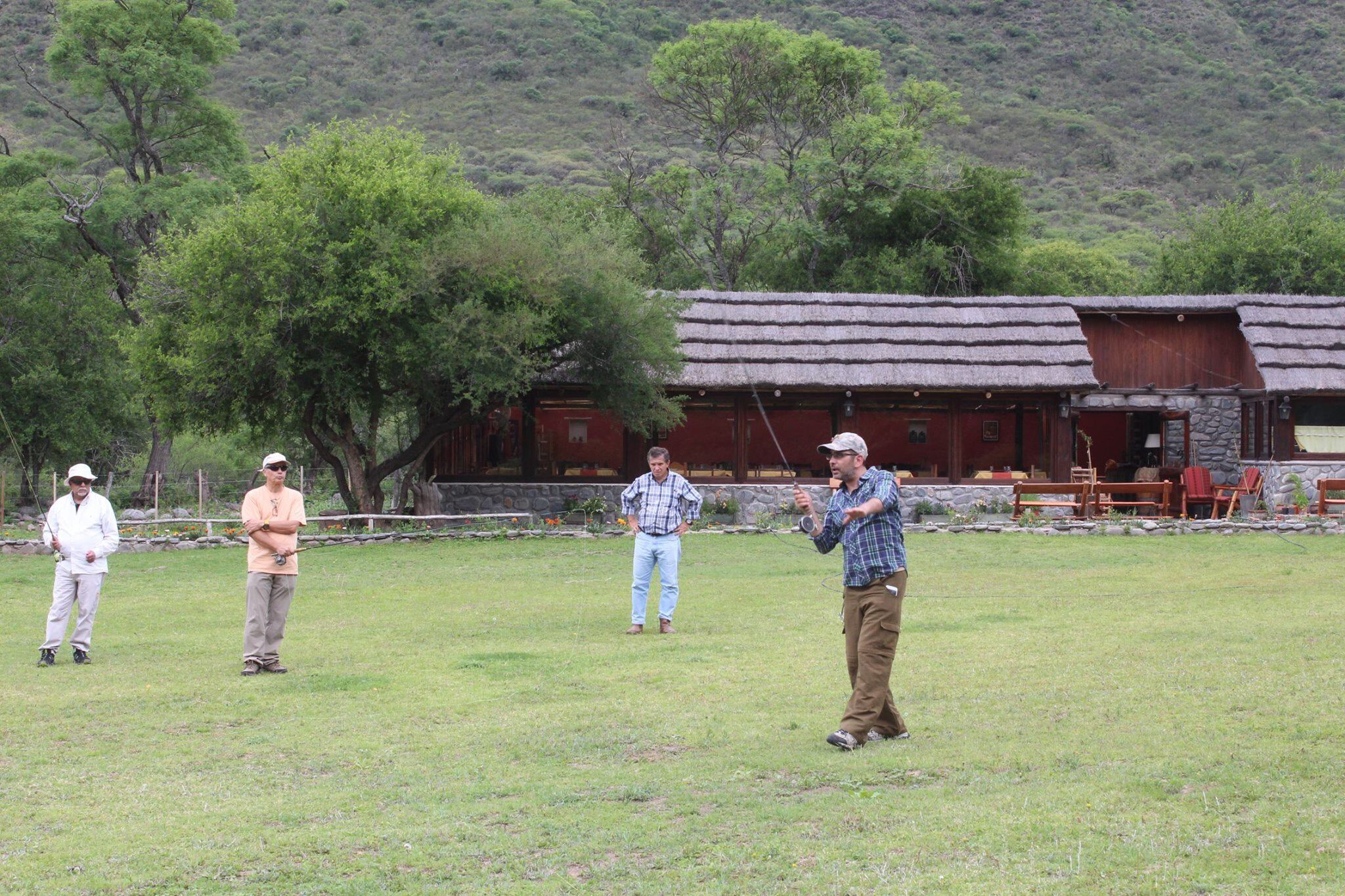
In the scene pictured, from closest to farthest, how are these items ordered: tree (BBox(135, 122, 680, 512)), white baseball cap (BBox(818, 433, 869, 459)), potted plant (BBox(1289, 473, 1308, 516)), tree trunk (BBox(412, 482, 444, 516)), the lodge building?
white baseball cap (BBox(818, 433, 869, 459)) → tree (BBox(135, 122, 680, 512)) → tree trunk (BBox(412, 482, 444, 516)) → potted plant (BBox(1289, 473, 1308, 516)) → the lodge building

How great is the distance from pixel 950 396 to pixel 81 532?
66.9ft

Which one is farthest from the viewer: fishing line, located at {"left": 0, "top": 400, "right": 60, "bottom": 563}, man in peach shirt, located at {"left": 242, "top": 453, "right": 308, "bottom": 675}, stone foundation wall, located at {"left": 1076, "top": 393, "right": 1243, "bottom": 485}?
stone foundation wall, located at {"left": 1076, "top": 393, "right": 1243, "bottom": 485}

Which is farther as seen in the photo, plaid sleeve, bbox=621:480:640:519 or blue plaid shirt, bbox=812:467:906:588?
plaid sleeve, bbox=621:480:640:519

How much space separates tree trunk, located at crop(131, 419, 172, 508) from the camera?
35.9m

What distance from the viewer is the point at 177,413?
24438 mm

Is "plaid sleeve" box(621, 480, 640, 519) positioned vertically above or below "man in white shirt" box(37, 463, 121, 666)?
above

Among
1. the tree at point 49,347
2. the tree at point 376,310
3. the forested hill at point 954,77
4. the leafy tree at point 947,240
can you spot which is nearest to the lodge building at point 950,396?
the tree at point 376,310

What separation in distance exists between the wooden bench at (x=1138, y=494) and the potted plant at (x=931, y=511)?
2.90 meters

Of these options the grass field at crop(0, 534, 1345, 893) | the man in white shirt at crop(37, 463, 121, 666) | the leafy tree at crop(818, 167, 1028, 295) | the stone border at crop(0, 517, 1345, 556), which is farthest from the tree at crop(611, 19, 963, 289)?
the man in white shirt at crop(37, 463, 121, 666)

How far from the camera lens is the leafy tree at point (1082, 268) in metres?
50.4

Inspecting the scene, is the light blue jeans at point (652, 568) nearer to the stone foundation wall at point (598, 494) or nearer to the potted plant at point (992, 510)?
the potted plant at point (992, 510)

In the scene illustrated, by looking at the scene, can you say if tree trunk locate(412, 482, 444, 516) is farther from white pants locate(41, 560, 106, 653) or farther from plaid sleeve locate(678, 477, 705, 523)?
white pants locate(41, 560, 106, 653)

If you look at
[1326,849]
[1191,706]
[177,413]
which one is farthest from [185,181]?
[1326,849]

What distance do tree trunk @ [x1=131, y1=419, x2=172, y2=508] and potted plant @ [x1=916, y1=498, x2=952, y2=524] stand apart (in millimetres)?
19619
